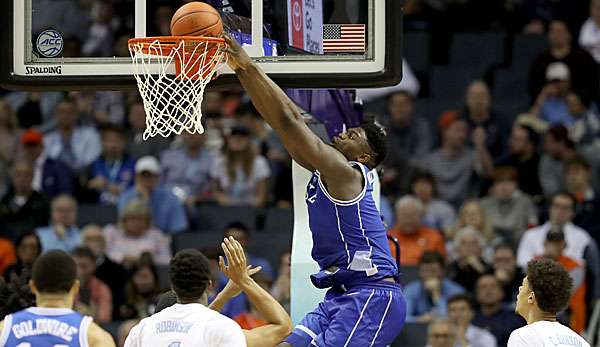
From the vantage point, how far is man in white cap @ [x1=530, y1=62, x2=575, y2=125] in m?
14.5

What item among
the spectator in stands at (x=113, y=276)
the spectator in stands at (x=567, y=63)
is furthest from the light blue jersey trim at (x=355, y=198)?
the spectator in stands at (x=567, y=63)

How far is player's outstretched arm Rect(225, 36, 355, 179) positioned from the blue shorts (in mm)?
790

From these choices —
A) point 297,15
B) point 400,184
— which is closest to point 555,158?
point 400,184

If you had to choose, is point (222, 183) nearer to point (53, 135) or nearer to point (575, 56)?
point (53, 135)

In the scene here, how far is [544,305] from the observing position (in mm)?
6996

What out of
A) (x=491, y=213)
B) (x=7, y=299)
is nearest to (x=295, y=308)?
(x=7, y=299)

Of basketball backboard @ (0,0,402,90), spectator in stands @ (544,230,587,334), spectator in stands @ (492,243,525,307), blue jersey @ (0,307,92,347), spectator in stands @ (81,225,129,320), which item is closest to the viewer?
blue jersey @ (0,307,92,347)

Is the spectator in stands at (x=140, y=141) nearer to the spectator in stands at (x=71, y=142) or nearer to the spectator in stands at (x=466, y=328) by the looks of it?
the spectator in stands at (x=71, y=142)

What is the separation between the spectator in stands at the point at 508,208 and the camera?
13.0m

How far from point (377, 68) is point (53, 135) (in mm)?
7639

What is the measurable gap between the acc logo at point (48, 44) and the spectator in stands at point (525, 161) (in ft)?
20.8

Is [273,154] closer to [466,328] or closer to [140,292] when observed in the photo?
[140,292]

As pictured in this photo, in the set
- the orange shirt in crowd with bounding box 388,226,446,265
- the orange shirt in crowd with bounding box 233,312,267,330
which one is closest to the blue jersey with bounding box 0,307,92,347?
the orange shirt in crowd with bounding box 233,312,267,330

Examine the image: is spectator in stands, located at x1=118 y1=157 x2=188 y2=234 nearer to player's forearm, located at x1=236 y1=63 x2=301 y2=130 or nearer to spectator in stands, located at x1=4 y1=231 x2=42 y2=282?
spectator in stands, located at x1=4 y1=231 x2=42 y2=282
